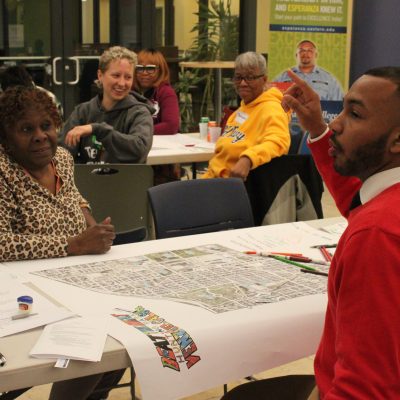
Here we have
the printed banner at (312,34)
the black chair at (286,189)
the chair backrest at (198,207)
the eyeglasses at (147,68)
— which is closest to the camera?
the chair backrest at (198,207)

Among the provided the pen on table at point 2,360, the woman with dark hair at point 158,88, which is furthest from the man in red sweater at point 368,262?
the woman with dark hair at point 158,88

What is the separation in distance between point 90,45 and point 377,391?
6440mm

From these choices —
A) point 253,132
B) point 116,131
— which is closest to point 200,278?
point 116,131

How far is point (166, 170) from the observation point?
4875 millimetres

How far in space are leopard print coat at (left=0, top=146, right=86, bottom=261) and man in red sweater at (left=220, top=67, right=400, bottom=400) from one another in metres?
1.13

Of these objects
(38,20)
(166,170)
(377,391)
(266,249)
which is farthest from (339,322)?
(38,20)

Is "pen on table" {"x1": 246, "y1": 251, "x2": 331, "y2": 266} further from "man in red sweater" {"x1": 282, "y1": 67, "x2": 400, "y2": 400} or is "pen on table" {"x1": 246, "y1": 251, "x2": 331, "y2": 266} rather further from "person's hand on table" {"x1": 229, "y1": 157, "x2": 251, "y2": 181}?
"person's hand on table" {"x1": 229, "y1": 157, "x2": 251, "y2": 181}

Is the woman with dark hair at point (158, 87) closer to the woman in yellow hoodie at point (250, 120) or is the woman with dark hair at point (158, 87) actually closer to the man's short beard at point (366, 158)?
the woman in yellow hoodie at point (250, 120)

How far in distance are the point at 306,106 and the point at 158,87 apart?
3656 mm

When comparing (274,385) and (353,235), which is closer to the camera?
(353,235)

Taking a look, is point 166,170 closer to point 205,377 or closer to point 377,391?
point 205,377

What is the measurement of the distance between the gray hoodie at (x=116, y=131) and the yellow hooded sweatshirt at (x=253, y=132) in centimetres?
53

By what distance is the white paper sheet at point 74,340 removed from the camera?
1582mm

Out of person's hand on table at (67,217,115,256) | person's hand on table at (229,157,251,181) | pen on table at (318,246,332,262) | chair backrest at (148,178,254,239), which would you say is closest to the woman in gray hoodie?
person's hand on table at (229,157,251,181)
